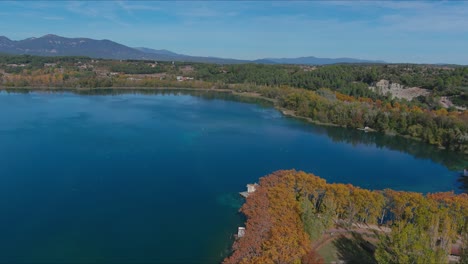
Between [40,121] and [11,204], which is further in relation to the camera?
[40,121]

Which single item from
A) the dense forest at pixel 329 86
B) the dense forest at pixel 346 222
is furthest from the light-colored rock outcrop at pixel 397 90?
the dense forest at pixel 346 222

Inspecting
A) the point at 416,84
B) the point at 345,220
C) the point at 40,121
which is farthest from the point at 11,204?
the point at 416,84

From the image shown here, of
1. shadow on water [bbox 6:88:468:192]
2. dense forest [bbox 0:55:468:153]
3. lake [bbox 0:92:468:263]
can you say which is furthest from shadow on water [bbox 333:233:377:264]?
dense forest [bbox 0:55:468:153]

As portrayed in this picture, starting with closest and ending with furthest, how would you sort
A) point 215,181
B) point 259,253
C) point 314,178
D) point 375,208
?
point 259,253 → point 375,208 → point 314,178 → point 215,181

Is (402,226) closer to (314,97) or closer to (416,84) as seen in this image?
(314,97)

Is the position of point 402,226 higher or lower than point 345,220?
higher

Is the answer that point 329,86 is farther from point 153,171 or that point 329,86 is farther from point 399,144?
point 153,171

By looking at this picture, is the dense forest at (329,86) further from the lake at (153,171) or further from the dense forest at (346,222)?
the dense forest at (346,222)

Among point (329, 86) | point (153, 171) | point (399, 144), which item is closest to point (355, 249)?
point (153, 171)

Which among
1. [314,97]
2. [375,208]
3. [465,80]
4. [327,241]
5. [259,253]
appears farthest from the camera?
[465,80]
